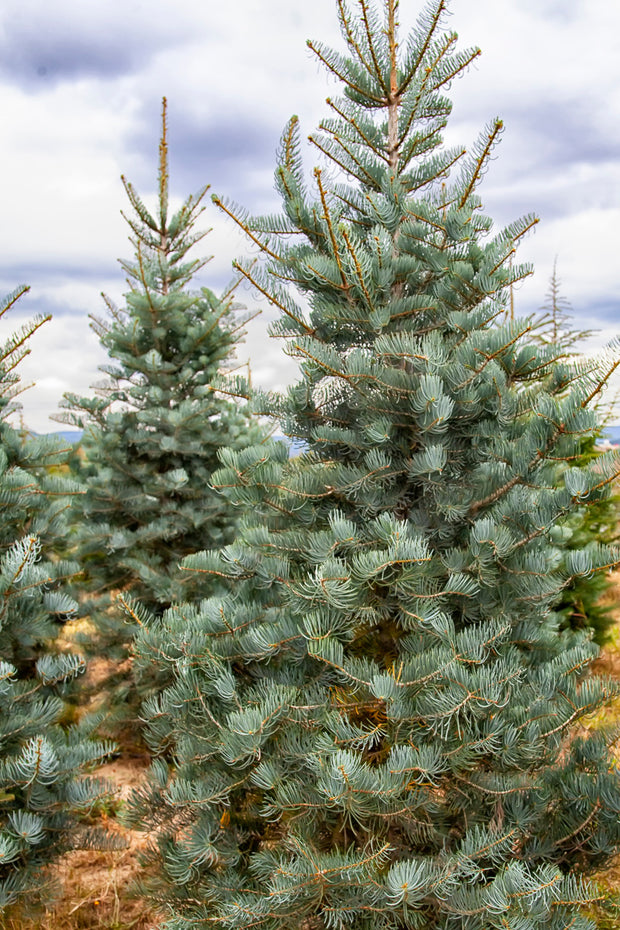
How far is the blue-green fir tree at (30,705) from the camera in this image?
346 cm

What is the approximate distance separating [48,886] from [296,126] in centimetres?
442

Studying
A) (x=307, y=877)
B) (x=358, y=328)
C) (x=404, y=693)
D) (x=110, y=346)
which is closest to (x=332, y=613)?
(x=404, y=693)

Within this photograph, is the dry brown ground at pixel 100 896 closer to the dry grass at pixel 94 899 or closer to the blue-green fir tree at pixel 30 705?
the dry grass at pixel 94 899

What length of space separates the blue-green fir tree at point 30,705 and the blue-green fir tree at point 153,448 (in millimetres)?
1919

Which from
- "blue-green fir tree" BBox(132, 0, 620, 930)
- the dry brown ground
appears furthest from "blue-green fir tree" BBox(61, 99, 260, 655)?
"blue-green fir tree" BBox(132, 0, 620, 930)

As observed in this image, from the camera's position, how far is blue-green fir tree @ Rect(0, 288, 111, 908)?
346cm

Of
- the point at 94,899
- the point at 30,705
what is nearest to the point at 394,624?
the point at 30,705

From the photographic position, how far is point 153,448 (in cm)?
657

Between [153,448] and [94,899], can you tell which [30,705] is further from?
[153,448]

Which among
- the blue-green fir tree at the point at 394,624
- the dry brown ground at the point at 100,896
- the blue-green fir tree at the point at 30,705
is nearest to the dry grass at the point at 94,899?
the dry brown ground at the point at 100,896

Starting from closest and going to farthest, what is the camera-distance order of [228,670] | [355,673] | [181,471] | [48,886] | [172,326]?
[355,673] < [228,670] < [48,886] < [181,471] < [172,326]

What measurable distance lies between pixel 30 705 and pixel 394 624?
230 centimetres

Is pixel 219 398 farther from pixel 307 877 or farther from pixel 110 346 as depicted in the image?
pixel 307 877

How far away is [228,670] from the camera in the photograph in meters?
2.85
